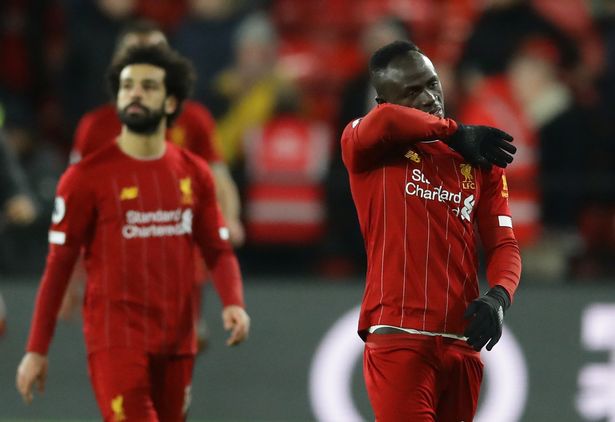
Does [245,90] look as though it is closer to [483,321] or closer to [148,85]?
[148,85]

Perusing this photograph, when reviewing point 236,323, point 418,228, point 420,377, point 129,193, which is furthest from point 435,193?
point 129,193

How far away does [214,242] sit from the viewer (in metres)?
5.91

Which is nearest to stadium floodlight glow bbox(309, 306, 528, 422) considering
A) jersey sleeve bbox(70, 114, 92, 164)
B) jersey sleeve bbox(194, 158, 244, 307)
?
jersey sleeve bbox(70, 114, 92, 164)

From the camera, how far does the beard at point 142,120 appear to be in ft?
18.7

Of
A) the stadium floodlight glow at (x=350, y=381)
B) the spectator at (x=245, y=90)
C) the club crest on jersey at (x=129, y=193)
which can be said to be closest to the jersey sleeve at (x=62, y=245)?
the club crest on jersey at (x=129, y=193)

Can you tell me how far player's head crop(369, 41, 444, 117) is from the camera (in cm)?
491

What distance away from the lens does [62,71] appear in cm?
1034

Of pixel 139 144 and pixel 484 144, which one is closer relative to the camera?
pixel 484 144

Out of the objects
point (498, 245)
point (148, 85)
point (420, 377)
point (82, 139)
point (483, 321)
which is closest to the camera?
point (483, 321)

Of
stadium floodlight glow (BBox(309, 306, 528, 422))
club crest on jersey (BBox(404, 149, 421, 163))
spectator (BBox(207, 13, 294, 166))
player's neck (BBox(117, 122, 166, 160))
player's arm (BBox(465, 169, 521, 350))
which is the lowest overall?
stadium floodlight glow (BBox(309, 306, 528, 422))

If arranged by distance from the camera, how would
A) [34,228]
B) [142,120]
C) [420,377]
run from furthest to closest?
1. [34,228]
2. [142,120]
3. [420,377]

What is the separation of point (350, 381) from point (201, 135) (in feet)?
7.49

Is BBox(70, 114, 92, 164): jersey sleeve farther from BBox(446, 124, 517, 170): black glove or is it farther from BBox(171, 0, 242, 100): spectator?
BBox(171, 0, 242, 100): spectator

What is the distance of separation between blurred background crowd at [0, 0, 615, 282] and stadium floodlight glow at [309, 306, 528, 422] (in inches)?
24.1
